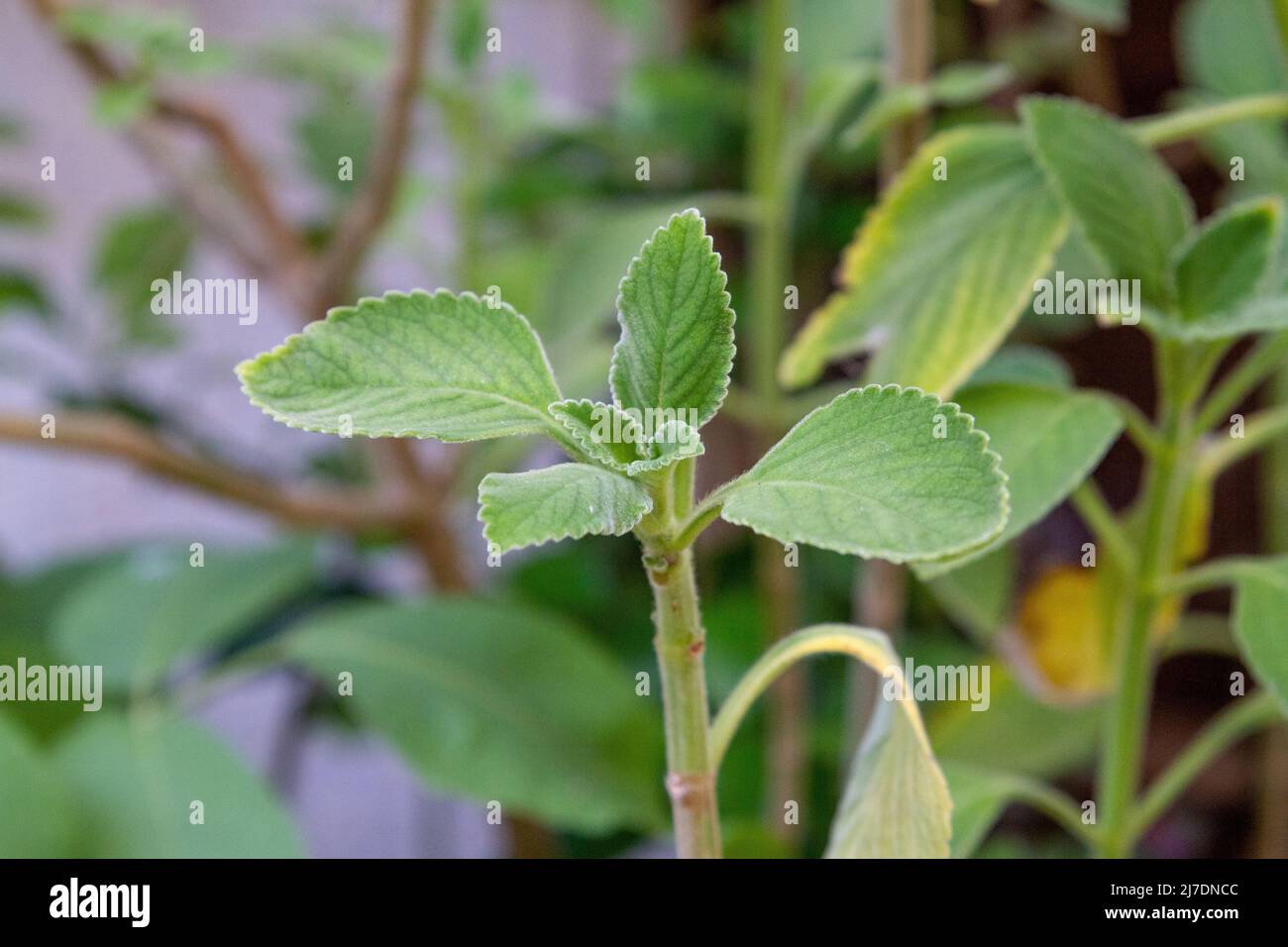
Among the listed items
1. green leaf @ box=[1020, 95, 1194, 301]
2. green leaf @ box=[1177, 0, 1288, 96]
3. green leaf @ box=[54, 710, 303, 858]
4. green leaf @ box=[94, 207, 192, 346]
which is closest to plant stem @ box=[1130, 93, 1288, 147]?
green leaf @ box=[1020, 95, 1194, 301]

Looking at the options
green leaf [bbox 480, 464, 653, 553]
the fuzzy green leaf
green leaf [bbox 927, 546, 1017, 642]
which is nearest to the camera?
green leaf [bbox 480, 464, 653, 553]

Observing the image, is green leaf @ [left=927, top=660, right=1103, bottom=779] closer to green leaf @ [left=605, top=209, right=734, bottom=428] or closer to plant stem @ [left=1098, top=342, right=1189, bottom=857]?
plant stem @ [left=1098, top=342, right=1189, bottom=857]

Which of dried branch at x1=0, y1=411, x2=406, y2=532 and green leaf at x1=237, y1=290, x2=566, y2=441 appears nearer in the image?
green leaf at x1=237, y1=290, x2=566, y2=441

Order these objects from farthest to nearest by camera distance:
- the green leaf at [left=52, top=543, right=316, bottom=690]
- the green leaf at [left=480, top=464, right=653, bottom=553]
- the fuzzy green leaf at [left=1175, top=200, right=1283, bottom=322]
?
the green leaf at [left=52, top=543, right=316, bottom=690] < the fuzzy green leaf at [left=1175, top=200, right=1283, bottom=322] < the green leaf at [left=480, top=464, right=653, bottom=553]

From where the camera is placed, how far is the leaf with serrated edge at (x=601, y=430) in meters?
0.19

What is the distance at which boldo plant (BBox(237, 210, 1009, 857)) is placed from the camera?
0.17 m

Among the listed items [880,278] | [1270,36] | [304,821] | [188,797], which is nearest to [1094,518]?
[880,278]

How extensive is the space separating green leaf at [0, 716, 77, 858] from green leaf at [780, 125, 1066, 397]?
0.27 meters

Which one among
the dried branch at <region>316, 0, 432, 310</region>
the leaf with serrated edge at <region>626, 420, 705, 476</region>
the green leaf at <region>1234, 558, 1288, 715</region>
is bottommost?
the green leaf at <region>1234, 558, 1288, 715</region>

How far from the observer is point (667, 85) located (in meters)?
0.67

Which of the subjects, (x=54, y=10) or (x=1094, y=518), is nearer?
(x=1094, y=518)

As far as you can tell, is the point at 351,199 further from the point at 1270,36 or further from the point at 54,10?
the point at 1270,36

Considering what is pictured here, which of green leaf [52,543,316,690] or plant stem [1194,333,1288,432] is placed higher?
plant stem [1194,333,1288,432]
